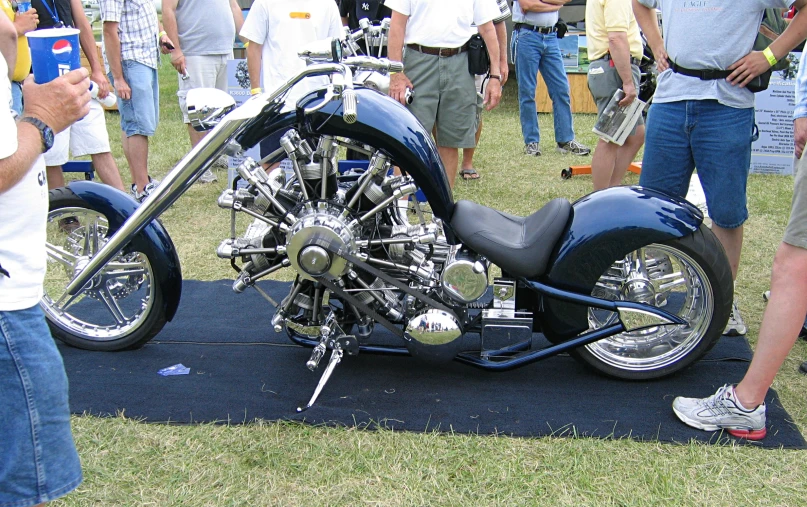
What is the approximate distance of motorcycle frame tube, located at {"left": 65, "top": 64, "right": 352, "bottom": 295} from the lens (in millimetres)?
2625

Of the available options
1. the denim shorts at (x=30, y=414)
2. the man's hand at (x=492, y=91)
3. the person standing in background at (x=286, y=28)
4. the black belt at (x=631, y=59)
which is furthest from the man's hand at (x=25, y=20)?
the black belt at (x=631, y=59)

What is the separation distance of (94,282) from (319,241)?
129cm

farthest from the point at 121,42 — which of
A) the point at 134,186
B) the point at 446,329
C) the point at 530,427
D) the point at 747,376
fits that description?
the point at 747,376

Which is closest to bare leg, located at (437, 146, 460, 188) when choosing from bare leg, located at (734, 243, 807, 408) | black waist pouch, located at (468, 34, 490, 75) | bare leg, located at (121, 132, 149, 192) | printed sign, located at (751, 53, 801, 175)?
black waist pouch, located at (468, 34, 490, 75)

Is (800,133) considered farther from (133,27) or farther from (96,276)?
(133,27)

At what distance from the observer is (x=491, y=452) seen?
269cm

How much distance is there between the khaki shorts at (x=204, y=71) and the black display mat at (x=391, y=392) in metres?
3.34

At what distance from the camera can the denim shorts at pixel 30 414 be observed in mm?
1614

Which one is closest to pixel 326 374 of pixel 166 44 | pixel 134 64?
pixel 134 64

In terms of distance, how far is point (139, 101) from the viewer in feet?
17.8

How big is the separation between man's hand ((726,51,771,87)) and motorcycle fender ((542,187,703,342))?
69cm

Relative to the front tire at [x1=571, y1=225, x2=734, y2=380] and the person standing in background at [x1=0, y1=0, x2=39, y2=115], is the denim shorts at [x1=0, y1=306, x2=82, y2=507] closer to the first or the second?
the person standing in background at [x1=0, y1=0, x2=39, y2=115]

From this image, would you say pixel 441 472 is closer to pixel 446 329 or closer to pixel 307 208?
pixel 446 329

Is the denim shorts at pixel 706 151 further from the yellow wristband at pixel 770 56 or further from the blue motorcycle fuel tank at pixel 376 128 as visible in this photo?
the blue motorcycle fuel tank at pixel 376 128
